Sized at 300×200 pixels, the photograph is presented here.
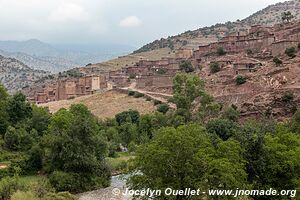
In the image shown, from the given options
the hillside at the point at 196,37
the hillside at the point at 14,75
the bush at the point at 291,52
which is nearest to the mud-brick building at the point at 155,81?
the bush at the point at 291,52

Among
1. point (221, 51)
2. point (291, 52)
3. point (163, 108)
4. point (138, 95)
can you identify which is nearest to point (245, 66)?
point (291, 52)

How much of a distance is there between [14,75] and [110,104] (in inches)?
3954

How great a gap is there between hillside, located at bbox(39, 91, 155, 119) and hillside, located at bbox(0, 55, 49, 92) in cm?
7659

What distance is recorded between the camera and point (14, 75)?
16162 cm

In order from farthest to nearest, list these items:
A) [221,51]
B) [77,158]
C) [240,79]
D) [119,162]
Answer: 1. [221,51]
2. [240,79]
3. [119,162]
4. [77,158]

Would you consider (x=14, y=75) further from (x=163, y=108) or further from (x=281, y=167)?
(x=281, y=167)

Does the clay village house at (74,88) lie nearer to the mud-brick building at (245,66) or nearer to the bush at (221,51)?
the bush at (221,51)

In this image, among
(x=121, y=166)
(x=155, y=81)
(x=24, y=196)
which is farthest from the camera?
(x=155, y=81)

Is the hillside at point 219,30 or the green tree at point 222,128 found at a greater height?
the hillside at point 219,30

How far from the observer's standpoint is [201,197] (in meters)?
20.1

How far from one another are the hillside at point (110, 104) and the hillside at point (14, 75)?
76.6m

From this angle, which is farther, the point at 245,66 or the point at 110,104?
the point at 110,104

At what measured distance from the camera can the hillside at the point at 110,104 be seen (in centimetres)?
6569

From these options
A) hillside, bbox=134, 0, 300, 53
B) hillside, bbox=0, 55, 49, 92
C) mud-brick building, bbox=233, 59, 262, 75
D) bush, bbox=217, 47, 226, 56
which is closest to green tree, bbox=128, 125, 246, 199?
mud-brick building, bbox=233, 59, 262, 75
